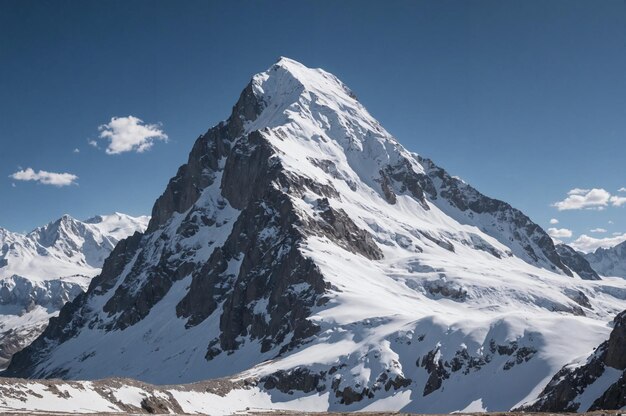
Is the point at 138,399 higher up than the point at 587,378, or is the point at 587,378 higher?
the point at 587,378

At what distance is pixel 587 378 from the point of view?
8381cm

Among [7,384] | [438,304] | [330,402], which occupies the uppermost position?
[438,304]

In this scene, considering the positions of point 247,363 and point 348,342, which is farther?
point 247,363

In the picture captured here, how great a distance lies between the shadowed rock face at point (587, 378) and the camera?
81188 mm

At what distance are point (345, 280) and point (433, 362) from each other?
2285 inches

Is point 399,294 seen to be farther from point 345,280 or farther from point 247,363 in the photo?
point 247,363

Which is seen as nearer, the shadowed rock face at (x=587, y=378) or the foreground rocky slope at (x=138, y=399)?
the foreground rocky slope at (x=138, y=399)

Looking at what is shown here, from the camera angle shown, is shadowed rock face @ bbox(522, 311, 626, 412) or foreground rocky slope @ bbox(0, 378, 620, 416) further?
shadowed rock face @ bbox(522, 311, 626, 412)

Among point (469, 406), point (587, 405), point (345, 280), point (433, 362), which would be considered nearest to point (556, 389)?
point (587, 405)

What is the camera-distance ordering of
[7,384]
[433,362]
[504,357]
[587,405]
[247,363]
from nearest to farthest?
[7,384] < [587,405] < [504,357] < [433,362] < [247,363]

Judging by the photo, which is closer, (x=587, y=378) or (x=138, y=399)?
(x=587, y=378)

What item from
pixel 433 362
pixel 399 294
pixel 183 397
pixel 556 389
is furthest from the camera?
pixel 399 294

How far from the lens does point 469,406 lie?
4060 inches

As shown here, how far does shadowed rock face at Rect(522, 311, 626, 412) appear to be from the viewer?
81.2m
